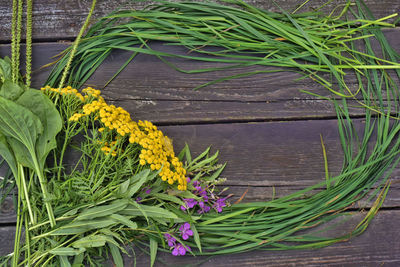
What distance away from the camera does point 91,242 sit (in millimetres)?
1063

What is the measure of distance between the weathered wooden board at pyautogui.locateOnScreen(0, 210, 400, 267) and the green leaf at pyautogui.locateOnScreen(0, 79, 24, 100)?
18.8 inches

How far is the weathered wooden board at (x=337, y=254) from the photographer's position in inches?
47.4

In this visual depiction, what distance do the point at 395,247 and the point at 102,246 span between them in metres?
1.02

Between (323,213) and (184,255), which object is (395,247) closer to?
(323,213)

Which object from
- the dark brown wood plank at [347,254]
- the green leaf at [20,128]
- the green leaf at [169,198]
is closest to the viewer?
the green leaf at [20,128]

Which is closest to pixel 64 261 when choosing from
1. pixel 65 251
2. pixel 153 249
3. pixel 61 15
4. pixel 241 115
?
pixel 65 251

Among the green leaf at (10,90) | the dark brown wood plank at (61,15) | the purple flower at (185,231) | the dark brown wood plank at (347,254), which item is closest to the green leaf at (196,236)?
the purple flower at (185,231)

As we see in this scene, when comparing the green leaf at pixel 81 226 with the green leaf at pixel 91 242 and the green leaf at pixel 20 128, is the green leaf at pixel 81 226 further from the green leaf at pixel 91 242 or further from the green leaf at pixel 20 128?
the green leaf at pixel 20 128

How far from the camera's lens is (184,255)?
1.20m

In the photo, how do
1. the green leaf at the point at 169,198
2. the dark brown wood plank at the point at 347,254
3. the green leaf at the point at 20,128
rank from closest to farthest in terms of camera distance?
the green leaf at the point at 20,128 → the green leaf at the point at 169,198 → the dark brown wood plank at the point at 347,254

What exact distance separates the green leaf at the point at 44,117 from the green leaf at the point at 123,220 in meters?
0.29

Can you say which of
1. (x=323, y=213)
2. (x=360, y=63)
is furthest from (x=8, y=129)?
(x=360, y=63)

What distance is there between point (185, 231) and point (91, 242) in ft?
0.96

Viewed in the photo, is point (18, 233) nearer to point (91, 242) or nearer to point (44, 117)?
point (91, 242)
